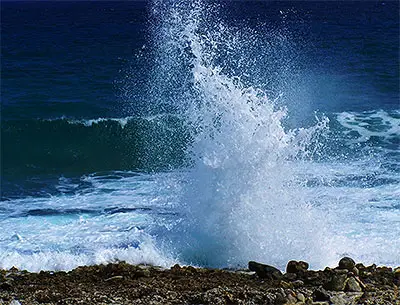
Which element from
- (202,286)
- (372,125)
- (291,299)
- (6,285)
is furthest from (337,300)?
(372,125)

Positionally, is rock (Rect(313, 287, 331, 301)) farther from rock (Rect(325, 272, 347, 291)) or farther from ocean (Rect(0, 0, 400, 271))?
ocean (Rect(0, 0, 400, 271))

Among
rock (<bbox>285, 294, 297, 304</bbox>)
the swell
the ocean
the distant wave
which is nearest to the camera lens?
rock (<bbox>285, 294, 297, 304</bbox>)

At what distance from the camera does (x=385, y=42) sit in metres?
43.1

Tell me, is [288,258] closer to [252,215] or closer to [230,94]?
[252,215]

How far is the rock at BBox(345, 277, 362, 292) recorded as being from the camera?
1006cm

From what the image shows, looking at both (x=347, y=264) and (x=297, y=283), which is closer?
(x=297, y=283)

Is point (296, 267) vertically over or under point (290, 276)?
over

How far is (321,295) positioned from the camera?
9703 mm

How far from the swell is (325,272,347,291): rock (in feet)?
29.4

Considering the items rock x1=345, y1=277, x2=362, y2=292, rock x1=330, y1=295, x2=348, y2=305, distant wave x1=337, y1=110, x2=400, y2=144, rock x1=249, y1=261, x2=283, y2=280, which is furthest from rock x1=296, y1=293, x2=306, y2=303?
distant wave x1=337, y1=110, x2=400, y2=144

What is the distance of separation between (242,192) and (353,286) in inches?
140

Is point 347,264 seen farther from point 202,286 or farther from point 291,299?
point 202,286

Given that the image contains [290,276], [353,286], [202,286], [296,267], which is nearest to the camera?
[353,286]

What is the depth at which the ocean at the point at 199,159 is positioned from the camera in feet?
42.7
